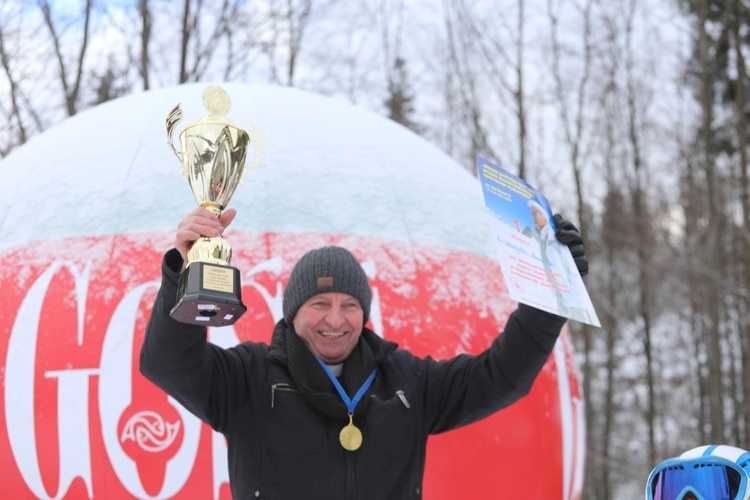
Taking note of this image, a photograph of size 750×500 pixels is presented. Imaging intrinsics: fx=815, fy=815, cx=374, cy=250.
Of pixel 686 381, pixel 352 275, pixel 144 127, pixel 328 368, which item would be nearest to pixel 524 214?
pixel 352 275

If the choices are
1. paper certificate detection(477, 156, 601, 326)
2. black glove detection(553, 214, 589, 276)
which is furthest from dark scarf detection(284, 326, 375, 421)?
black glove detection(553, 214, 589, 276)

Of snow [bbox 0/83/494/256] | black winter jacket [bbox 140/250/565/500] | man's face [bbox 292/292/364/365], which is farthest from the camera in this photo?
snow [bbox 0/83/494/256]

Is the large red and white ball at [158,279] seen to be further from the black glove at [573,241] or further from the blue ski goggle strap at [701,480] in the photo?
the blue ski goggle strap at [701,480]

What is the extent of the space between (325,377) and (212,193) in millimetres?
719

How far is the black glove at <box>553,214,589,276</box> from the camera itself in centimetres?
293

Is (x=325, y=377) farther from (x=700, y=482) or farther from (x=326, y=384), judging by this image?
(x=700, y=482)

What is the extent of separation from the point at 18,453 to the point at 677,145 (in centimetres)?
1525

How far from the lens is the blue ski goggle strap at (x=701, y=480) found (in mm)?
2203

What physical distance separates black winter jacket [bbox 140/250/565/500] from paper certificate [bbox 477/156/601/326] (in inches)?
4.0

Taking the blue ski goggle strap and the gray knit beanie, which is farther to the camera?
the gray knit beanie

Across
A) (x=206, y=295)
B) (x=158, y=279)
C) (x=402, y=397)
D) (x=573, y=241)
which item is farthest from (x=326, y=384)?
(x=158, y=279)

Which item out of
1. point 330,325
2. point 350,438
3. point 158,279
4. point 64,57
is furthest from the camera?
point 64,57

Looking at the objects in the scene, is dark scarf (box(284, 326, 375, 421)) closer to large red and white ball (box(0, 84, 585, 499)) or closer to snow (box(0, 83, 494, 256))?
large red and white ball (box(0, 84, 585, 499))

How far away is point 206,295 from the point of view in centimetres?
230
